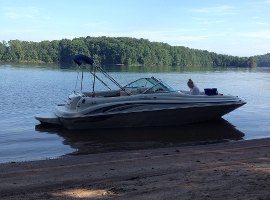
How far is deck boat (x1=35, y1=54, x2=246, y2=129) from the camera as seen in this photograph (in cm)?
1218

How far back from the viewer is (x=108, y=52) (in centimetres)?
11119

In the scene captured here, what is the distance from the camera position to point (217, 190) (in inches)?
178

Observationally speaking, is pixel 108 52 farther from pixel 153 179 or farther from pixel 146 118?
pixel 153 179

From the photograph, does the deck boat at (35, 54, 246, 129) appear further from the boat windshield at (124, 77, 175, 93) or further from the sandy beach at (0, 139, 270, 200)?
the sandy beach at (0, 139, 270, 200)

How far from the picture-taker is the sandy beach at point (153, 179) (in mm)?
4500

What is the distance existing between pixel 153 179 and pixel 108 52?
108m

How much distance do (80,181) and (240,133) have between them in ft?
27.8

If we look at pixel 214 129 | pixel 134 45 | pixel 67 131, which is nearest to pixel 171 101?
pixel 214 129

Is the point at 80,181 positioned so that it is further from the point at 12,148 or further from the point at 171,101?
the point at 171,101

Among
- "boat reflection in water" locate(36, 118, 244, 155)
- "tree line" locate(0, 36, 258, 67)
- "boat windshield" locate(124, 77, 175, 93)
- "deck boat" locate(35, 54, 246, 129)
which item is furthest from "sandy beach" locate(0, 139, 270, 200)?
"tree line" locate(0, 36, 258, 67)

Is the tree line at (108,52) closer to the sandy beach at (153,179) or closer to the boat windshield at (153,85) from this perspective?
the boat windshield at (153,85)

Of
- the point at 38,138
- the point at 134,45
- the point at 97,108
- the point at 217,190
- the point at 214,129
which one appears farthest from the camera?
the point at 134,45

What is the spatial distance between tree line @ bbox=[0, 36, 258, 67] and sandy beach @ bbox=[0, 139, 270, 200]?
94.9m

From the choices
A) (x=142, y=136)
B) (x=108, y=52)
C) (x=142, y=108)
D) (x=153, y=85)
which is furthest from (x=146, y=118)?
(x=108, y=52)
